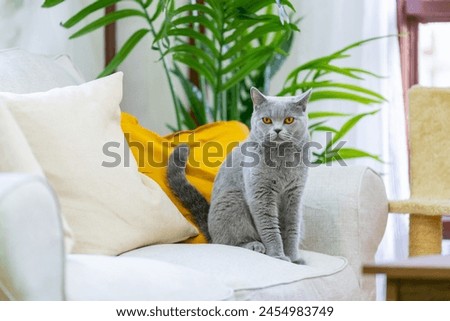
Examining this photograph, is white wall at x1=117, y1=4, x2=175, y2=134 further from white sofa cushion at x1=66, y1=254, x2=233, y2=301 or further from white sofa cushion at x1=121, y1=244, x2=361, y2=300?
white sofa cushion at x1=66, y1=254, x2=233, y2=301

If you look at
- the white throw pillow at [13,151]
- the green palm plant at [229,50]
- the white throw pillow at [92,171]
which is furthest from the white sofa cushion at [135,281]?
the green palm plant at [229,50]

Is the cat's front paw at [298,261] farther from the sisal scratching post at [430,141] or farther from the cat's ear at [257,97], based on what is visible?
the sisal scratching post at [430,141]

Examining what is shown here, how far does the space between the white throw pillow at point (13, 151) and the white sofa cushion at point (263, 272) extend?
30 centimetres

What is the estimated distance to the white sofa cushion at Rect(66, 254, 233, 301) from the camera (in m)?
1.16

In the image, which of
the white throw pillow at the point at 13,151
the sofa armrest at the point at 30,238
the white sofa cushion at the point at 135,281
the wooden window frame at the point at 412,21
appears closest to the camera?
the sofa armrest at the point at 30,238

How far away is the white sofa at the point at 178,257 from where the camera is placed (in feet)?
3.43

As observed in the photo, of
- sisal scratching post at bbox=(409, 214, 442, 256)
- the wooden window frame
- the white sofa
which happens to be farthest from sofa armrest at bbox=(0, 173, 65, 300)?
the wooden window frame

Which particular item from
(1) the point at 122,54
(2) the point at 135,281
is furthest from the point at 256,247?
(1) the point at 122,54

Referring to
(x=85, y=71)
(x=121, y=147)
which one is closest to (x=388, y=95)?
(x=85, y=71)

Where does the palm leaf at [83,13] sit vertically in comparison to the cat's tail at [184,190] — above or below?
above

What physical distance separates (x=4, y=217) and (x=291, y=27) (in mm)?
1371

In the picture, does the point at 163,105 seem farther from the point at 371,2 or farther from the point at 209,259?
the point at 209,259

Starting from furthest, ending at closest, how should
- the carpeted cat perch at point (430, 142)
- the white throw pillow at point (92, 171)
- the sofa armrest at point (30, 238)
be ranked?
the carpeted cat perch at point (430, 142) < the white throw pillow at point (92, 171) < the sofa armrest at point (30, 238)

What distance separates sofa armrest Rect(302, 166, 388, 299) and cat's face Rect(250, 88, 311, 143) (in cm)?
17
